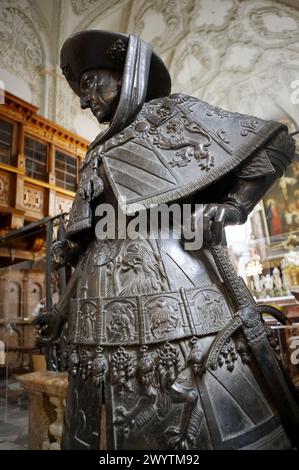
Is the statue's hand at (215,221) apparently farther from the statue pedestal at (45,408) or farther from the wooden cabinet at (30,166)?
the wooden cabinet at (30,166)

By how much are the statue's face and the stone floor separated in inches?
106

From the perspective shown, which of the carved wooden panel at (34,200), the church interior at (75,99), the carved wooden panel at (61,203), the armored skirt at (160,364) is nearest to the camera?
the armored skirt at (160,364)

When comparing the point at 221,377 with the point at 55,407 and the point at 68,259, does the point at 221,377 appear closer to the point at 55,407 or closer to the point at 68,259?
the point at 68,259

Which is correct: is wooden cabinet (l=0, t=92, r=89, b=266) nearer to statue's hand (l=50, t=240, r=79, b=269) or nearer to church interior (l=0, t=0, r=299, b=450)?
church interior (l=0, t=0, r=299, b=450)

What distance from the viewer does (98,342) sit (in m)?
0.88

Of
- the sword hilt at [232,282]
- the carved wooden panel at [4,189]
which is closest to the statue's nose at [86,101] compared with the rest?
the sword hilt at [232,282]

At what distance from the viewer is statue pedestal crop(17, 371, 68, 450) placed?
6.35 ft

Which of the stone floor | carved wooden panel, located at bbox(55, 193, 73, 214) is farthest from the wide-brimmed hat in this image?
carved wooden panel, located at bbox(55, 193, 73, 214)

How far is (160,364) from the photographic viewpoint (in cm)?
80

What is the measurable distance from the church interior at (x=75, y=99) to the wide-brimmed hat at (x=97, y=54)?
465cm

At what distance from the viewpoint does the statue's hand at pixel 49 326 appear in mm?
1194

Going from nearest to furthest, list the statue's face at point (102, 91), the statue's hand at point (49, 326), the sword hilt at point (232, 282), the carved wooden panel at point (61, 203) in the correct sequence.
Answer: the sword hilt at point (232, 282) < the statue's hand at point (49, 326) < the statue's face at point (102, 91) < the carved wooden panel at point (61, 203)

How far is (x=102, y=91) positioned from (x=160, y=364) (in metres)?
1.12

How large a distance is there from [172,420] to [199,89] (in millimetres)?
11130
